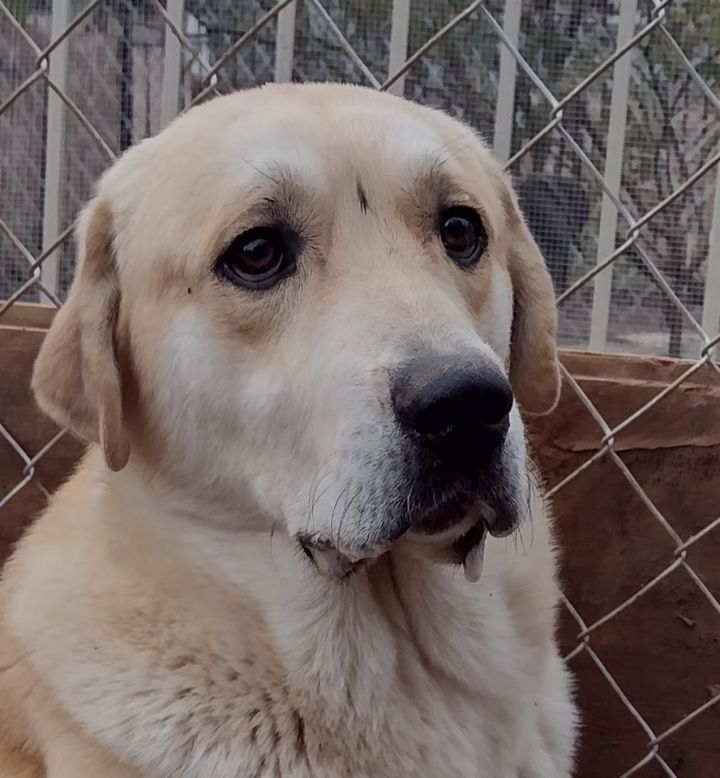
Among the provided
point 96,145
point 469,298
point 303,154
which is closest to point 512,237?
point 469,298

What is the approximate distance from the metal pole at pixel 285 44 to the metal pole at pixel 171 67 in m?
0.25

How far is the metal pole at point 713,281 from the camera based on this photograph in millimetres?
2852

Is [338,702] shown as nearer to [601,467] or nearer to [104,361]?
[104,361]

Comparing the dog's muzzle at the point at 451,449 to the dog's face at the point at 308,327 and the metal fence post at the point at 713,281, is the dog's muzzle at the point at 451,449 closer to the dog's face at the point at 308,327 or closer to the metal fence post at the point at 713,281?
the dog's face at the point at 308,327

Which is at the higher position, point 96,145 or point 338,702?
point 96,145

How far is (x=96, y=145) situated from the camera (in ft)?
9.75

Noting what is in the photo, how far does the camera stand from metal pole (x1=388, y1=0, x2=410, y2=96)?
2779mm

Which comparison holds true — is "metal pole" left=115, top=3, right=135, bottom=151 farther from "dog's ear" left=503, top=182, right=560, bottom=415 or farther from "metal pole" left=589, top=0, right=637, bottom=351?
"metal pole" left=589, top=0, right=637, bottom=351

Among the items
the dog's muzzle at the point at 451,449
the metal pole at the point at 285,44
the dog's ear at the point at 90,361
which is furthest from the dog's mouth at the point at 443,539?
the metal pole at the point at 285,44

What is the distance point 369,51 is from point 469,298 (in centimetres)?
99

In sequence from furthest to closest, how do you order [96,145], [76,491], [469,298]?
[96,145] < [76,491] < [469,298]

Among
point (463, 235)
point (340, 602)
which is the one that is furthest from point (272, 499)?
point (463, 235)

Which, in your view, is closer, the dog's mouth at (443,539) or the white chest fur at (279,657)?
the dog's mouth at (443,539)

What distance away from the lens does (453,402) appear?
5.40 ft
